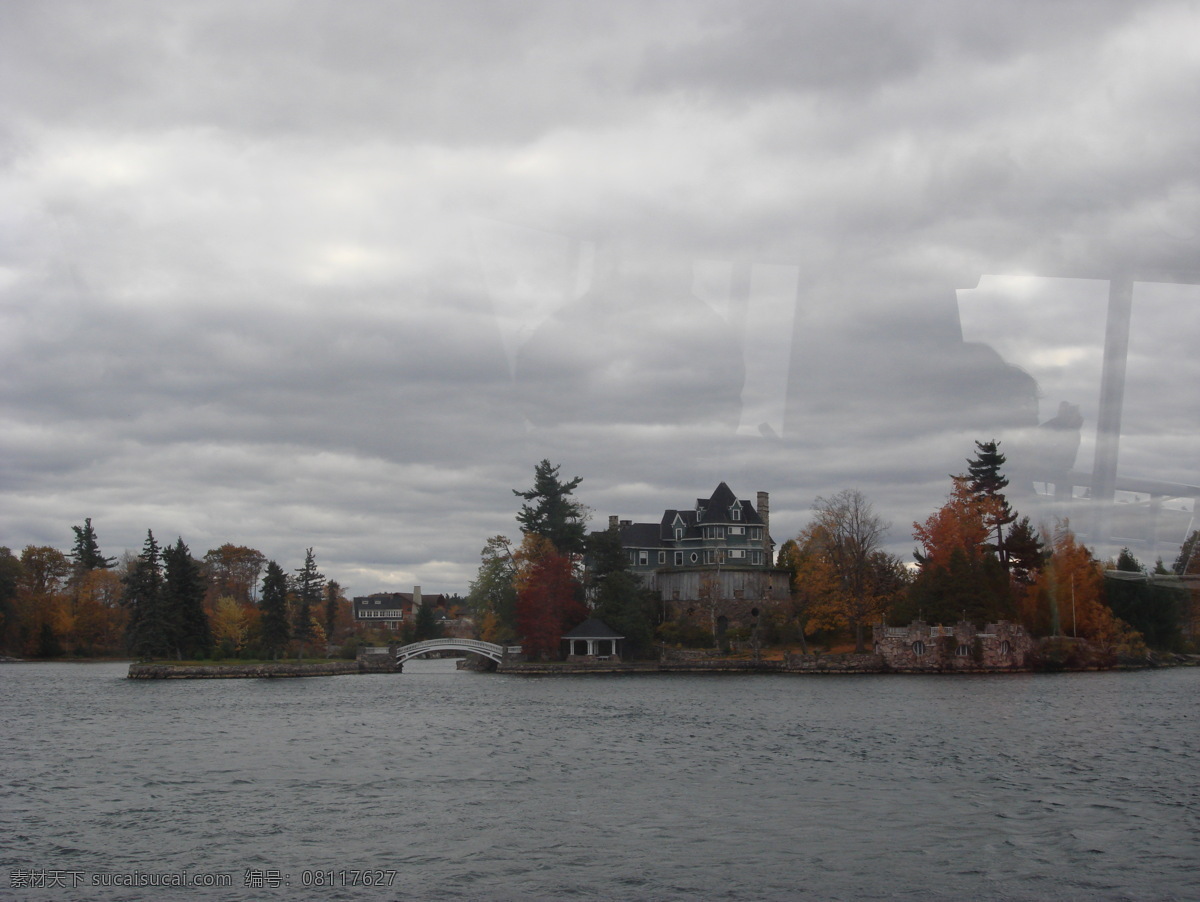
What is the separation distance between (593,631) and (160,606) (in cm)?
3191

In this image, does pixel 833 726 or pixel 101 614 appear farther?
pixel 101 614

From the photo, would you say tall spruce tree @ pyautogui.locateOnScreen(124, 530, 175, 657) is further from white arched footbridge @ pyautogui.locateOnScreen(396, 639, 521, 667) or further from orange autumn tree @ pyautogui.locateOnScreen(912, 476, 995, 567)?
orange autumn tree @ pyautogui.locateOnScreen(912, 476, 995, 567)

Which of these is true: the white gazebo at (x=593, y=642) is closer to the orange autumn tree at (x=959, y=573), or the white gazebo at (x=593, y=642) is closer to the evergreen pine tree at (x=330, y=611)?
the orange autumn tree at (x=959, y=573)

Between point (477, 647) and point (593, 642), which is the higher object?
point (593, 642)

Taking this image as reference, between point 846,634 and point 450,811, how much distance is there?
2374 inches

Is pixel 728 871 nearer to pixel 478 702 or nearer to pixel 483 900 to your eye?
pixel 483 900

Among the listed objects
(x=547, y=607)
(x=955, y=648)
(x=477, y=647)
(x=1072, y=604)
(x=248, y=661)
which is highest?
(x=1072, y=604)

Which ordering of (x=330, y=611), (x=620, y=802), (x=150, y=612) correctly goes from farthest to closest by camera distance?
(x=330, y=611) → (x=150, y=612) → (x=620, y=802)

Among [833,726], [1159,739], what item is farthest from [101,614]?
[1159,739]

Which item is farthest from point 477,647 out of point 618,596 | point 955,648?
point 955,648

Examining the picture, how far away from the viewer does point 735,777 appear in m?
26.6

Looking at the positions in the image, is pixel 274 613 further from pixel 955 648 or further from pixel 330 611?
pixel 955 648

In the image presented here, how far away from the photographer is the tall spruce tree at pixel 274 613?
7994cm

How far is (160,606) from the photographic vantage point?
3078 inches
